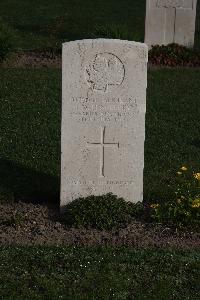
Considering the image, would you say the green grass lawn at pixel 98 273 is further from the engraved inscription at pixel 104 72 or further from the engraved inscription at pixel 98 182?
the engraved inscription at pixel 104 72

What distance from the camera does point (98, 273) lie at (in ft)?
19.7

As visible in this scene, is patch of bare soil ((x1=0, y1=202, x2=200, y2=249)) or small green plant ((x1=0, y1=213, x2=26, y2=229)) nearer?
patch of bare soil ((x1=0, y1=202, x2=200, y2=249))

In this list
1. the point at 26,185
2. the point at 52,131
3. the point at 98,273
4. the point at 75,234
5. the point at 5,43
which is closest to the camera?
the point at 98,273

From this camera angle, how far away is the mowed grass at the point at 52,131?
8.05 metres

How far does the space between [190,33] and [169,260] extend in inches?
385

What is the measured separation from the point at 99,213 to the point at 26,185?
1.42 meters

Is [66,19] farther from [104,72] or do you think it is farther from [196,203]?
[196,203]

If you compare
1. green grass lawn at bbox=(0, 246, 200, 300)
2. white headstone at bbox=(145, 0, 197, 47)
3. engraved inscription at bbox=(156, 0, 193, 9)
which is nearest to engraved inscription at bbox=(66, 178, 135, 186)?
green grass lawn at bbox=(0, 246, 200, 300)

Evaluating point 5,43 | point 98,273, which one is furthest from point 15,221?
point 5,43

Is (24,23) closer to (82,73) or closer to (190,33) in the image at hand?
(190,33)

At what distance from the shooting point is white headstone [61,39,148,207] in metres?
6.77

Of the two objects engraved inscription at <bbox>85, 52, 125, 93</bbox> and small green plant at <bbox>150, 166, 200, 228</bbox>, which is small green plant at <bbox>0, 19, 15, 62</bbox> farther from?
small green plant at <bbox>150, 166, 200, 228</bbox>

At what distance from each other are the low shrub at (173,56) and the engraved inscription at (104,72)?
761 centimetres

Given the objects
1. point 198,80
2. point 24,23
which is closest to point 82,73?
point 198,80
